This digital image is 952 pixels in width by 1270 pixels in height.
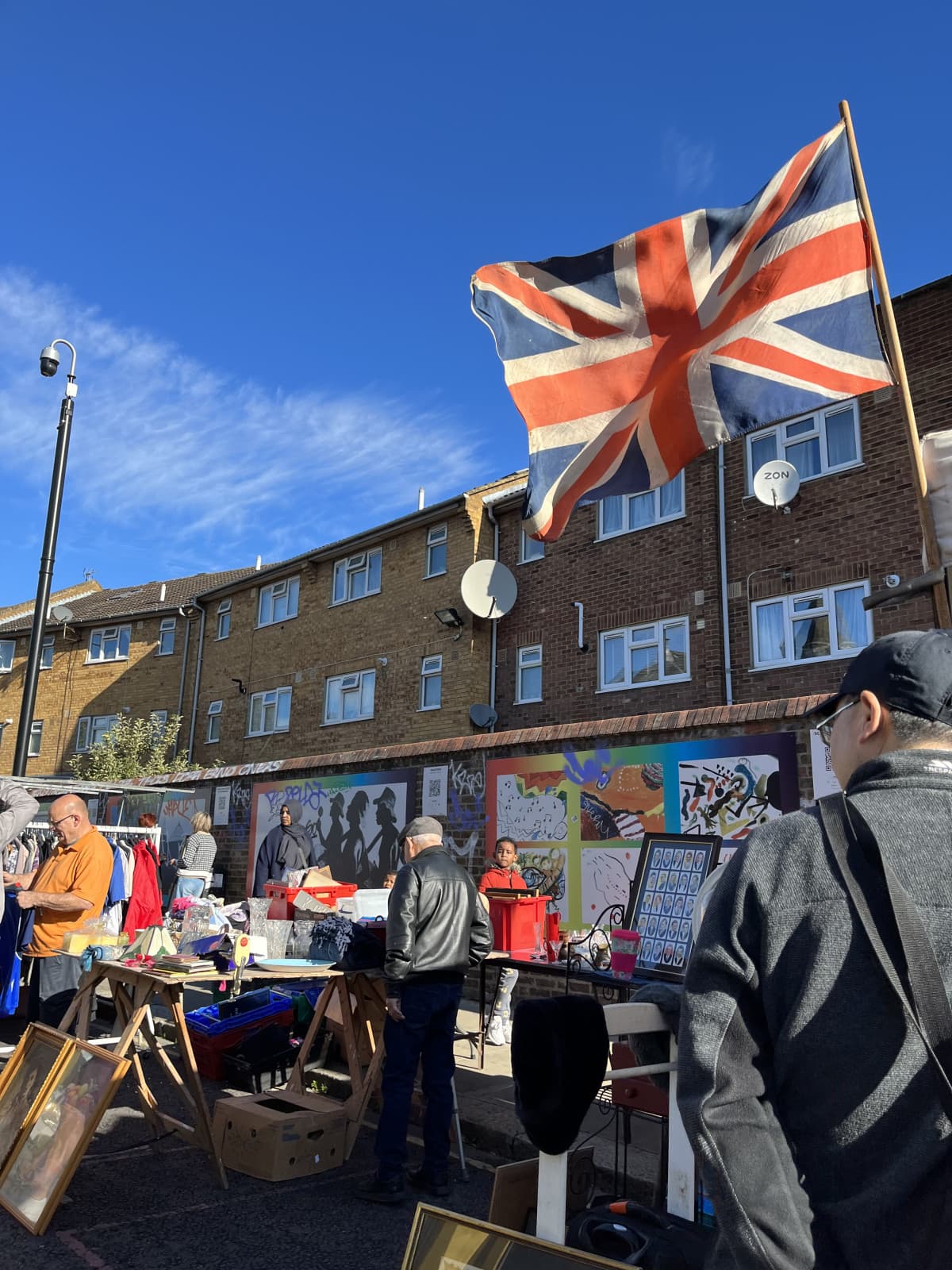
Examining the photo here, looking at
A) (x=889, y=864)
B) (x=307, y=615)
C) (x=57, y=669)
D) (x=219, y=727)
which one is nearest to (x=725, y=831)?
(x=889, y=864)

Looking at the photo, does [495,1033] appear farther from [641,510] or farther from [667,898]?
[641,510]

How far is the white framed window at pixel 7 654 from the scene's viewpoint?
36000 mm

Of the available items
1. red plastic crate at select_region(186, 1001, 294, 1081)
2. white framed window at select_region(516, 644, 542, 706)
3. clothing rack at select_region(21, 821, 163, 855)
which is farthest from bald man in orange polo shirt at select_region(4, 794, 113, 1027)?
white framed window at select_region(516, 644, 542, 706)

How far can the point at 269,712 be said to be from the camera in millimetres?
25938

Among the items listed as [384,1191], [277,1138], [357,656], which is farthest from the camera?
[357,656]

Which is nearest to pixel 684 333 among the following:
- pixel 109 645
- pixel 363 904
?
pixel 363 904

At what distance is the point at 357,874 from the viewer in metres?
14.3

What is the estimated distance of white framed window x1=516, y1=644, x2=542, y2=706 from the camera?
19.4 metres

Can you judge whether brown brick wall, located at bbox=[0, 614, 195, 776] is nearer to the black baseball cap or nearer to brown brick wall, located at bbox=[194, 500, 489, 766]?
brown brick wall, located at bbox=[194, 500, 489, 766]

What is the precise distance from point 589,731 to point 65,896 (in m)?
5.91

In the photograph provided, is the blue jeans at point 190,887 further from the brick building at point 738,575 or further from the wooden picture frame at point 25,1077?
the brick building at point 738,575

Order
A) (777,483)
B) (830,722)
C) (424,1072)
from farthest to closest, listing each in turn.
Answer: (777,483) → (424,1072) → (830,722)

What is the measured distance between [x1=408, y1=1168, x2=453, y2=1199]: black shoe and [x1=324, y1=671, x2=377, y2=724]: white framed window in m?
17.4

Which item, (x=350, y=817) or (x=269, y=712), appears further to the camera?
(x=269, y=712)
